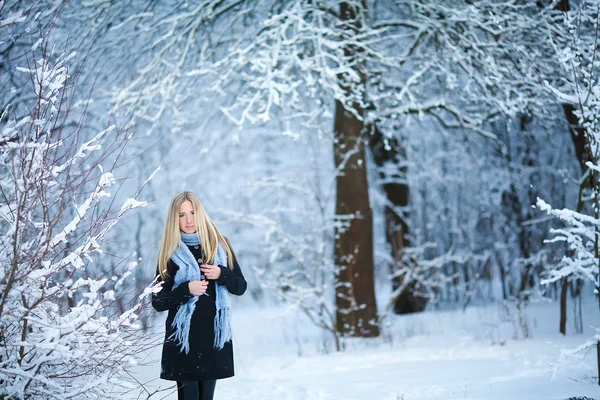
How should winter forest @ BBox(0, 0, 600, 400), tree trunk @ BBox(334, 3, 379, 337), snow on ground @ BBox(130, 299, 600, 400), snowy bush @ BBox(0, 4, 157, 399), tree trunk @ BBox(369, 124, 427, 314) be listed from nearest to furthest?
snowy bush @ BBox(0, 4, 157, 399) < winter forest @ BBox(0, 0, 600, 400) < snow on ground @ BBox(130, 299, 600, 400) < tree trunk @ BBox(334, 3, 379, 337) < tree trunk @ BBox(369, 124, 427, 314)

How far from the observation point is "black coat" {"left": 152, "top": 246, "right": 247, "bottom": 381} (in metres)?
3.38

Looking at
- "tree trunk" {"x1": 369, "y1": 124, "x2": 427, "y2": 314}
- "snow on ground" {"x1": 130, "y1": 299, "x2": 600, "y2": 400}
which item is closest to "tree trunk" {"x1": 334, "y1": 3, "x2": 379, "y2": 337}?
"snow on ground" {"x1": 130, "y1": 299, "x2": 600, "y2": 400}

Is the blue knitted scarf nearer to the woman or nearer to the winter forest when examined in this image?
the woman

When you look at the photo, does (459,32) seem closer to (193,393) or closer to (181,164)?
(193,393)

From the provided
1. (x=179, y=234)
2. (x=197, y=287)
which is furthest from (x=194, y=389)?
(x=179, y=234)

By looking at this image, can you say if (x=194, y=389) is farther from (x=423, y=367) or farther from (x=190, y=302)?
(x=423, y=367)

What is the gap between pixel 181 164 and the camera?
12727mm

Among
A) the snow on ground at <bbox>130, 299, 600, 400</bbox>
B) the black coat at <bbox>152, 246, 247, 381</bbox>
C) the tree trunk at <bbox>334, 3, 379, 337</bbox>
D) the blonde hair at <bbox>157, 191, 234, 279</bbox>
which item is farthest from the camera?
the tree trunk at <bbox>334, 3, 379, 337</bbox>

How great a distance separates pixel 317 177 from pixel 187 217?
394 centimetres

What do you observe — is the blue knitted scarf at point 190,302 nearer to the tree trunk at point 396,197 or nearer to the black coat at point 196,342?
the black coat at point 196,342

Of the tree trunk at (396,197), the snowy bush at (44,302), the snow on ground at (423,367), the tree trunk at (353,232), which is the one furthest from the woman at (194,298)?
the tree trunk at (396,197)

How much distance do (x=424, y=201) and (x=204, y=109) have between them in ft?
19.3

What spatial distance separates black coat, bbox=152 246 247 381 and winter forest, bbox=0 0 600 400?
165mm

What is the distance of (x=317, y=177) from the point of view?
740 centimetres
